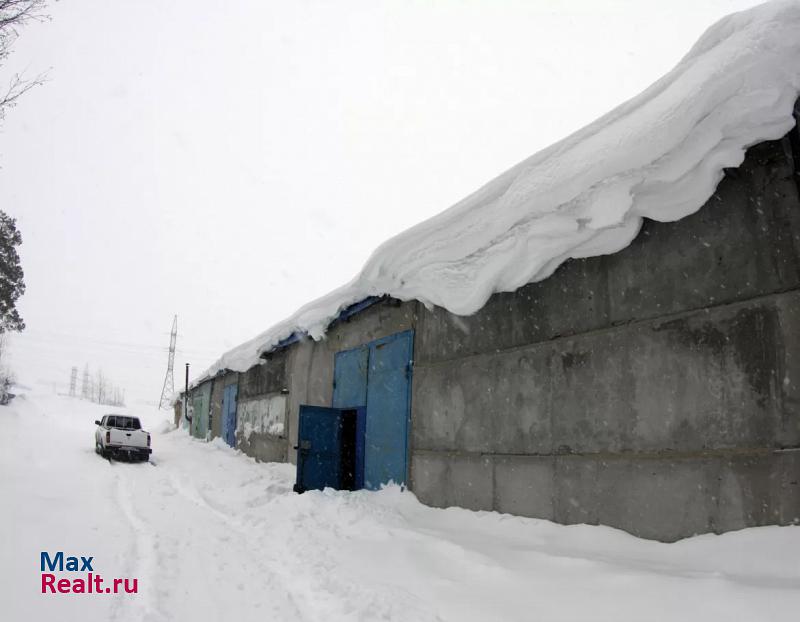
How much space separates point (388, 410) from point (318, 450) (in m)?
1.80

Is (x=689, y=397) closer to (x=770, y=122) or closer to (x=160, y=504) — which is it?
(x=770, y=122)

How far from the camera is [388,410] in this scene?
29.9ft

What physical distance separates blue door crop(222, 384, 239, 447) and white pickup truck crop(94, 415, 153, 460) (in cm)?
381

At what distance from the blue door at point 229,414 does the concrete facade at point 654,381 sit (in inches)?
581

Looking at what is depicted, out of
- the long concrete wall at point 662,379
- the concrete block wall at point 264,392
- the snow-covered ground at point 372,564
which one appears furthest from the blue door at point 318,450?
Answer: the concrete block wall at point 264,392

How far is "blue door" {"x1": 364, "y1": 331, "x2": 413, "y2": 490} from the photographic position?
28.2 ft

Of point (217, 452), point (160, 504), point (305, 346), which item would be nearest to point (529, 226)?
point (160, 504)

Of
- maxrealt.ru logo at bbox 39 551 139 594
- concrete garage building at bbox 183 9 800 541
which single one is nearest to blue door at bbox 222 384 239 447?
concrete garage building at bbox 183 9 800 541

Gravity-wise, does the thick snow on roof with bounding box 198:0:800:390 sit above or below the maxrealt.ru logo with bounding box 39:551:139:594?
above

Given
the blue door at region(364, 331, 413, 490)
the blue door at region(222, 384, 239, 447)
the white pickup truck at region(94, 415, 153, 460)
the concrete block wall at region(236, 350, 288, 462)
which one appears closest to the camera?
the blue door at region(364, 331, 413, 490)

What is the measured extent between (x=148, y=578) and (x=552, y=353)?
15.3 ft

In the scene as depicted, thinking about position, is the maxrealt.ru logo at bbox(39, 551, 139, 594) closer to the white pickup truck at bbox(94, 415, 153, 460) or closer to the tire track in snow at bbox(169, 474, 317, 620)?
the tire track in snow at bbox(169, 474, 317, 620)

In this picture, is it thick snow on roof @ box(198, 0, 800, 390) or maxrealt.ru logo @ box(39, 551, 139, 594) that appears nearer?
thick snow on roof @ box(198, 0, 800, 390)

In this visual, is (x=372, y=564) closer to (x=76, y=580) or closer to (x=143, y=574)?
(x=143, y=574)
